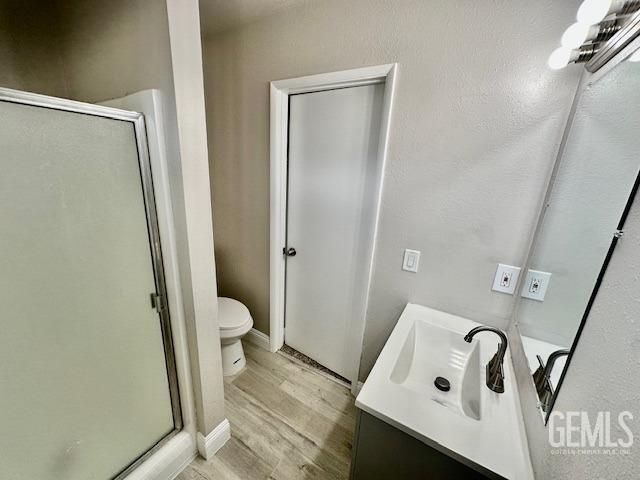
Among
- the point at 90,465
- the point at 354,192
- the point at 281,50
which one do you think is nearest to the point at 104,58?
the point at 281,50

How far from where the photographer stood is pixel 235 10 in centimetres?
145

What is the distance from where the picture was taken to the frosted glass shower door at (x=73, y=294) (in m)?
0.72

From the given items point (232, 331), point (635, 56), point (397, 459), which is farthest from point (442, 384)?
point (232, 331)

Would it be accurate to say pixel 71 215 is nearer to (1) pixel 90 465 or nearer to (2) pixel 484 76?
(1) pixel 90 465

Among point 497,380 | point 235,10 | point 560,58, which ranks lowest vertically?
point 497,380

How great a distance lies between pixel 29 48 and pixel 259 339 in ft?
7.93

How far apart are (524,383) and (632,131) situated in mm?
794

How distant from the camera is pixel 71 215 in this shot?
82 centimetres

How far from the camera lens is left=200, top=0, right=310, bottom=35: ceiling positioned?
1374 mm

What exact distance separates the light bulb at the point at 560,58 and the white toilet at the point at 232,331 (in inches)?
80.6

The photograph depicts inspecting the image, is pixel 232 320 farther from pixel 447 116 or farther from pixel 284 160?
pixel 447 116

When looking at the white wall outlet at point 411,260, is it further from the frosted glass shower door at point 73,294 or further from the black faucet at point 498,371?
the frosted glass shower door at point 73,294

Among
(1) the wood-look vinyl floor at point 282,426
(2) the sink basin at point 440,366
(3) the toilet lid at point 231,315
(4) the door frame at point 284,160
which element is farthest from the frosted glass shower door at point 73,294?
(2) the sink basin at point 440,366

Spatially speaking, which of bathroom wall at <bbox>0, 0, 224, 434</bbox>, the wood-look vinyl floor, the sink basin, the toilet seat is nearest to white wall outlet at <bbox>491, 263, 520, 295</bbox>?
the sink basin
